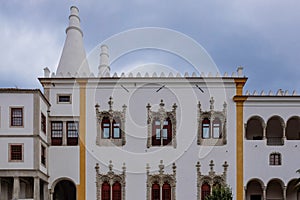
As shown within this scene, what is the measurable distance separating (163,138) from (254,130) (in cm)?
894

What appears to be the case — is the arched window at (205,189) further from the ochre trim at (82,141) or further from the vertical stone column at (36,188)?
the vertical stone column at (36,188)

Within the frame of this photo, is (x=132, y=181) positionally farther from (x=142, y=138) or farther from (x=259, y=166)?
(x=259, y=166)

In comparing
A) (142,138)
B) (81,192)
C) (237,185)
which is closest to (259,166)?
(237,185)

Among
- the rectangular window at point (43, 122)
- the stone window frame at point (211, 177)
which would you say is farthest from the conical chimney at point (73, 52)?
the stone window frame at point (211, 177)

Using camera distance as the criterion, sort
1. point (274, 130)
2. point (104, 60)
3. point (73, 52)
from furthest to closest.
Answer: point (104, 60)
point (73, 52)
point (274, 130)

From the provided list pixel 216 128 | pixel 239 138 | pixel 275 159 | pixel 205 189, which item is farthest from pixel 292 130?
pixel 205 189

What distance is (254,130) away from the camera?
44.5 metres

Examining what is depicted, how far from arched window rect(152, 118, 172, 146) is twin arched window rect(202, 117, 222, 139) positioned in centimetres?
302

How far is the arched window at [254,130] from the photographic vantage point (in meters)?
44.0

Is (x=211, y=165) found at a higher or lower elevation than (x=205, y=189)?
higher

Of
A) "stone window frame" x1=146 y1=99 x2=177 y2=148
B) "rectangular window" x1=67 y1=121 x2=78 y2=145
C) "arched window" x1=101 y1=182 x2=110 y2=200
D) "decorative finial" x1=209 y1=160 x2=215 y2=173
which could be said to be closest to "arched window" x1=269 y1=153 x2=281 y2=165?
"decorative finial" x1=209 y1=160 x2=215 y2=173

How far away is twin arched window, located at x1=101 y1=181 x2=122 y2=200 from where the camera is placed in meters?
41.2

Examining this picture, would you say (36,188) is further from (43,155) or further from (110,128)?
(110,128)

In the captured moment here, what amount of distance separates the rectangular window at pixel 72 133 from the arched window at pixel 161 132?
22.3ft
